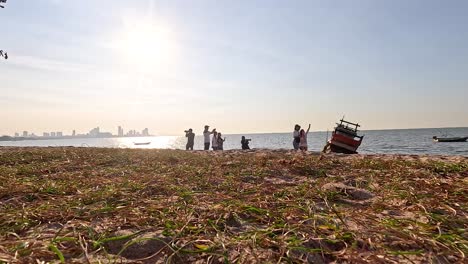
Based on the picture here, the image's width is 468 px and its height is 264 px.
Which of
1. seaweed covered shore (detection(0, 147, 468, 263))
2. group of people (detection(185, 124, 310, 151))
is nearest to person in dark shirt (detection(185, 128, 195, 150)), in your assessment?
group of people (detection(185, 124, 310, 151))

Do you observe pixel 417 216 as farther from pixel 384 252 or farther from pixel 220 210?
pixel 220 210

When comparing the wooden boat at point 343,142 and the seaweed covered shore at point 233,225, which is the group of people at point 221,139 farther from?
the seaweed covered shore at point 233,225

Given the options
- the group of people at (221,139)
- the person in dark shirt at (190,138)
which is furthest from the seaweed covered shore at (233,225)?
the person in dark shirt at (190,138)

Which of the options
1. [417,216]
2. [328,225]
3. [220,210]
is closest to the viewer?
[328,225]

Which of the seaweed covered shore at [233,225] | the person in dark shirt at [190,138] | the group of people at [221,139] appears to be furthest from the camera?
the person in dark shirt at [190,138]

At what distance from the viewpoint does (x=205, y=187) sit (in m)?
5.49

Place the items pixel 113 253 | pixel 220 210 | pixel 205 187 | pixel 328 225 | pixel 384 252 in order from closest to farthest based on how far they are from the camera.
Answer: pixel 384 252 < pixel 113 253 < pixel 328 225 < pixel 220 210 < pixel 205 187

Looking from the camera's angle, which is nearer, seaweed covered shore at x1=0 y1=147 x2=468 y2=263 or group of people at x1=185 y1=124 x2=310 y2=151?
seaweed covered shore at x1=0 y1=147 x2=468 y2=263

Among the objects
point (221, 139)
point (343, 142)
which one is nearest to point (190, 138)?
point (221, 139)

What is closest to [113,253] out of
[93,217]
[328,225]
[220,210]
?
[93,217]

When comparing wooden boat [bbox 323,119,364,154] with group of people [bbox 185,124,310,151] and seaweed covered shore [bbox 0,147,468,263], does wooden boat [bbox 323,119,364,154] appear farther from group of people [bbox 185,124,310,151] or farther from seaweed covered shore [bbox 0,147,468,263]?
seaweed covered shore [bbox 0,147,468,263]

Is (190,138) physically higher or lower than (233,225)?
higher

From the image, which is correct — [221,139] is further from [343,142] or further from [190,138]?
[343,142]

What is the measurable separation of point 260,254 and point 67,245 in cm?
159
